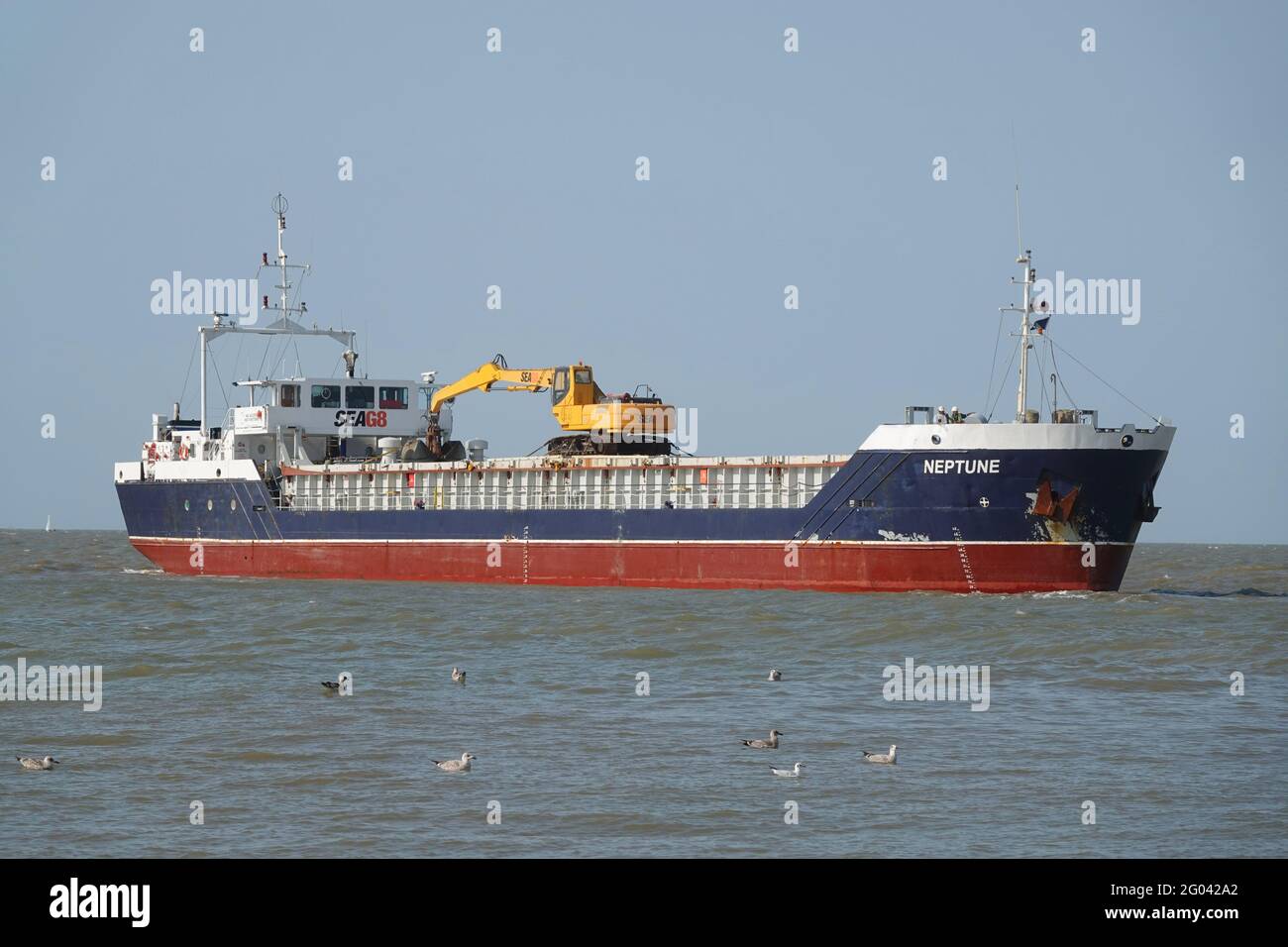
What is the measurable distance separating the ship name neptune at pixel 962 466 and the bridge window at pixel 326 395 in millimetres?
26989

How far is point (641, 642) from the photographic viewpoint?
2961 cm

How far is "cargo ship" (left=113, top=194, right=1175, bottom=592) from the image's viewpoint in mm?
36375

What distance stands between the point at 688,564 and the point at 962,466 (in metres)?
8.77

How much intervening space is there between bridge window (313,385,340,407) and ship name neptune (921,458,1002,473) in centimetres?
2699

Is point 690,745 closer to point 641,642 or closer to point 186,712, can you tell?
point 186,712

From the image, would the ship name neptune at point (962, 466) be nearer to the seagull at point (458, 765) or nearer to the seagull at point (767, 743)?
the seagull at point (767, 743)

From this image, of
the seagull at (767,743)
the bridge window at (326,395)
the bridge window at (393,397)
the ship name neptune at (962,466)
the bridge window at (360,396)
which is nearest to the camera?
the seagull at (767,743)

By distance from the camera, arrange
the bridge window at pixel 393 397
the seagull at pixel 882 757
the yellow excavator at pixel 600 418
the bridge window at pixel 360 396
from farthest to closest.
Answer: the bridge window at pixel 393 397
the bridge window at pixel 360 396
the yellow excavator at pixel 600 418
the seagull at pixel 882 757

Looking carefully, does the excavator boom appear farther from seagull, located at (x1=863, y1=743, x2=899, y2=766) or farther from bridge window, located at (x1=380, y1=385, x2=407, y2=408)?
seagull, located at (x1=863, y1=743, x2=899, y2=766)

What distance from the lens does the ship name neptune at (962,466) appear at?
119 feet

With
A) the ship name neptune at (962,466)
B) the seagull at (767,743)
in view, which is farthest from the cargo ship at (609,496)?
the seagull at (767,743)

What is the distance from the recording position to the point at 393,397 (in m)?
57.4

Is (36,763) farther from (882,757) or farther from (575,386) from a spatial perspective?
(575,386)
